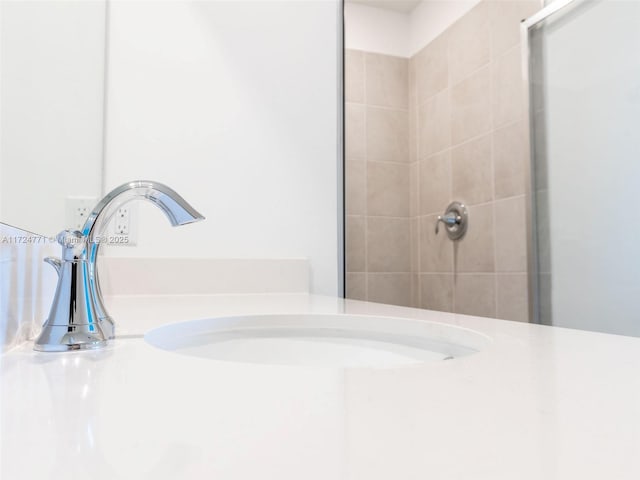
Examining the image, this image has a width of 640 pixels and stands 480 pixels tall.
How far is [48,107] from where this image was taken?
792mm

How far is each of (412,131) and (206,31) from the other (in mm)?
1165

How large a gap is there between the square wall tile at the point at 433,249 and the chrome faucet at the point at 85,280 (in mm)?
1631

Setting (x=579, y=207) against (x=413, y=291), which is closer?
(x=579, y=207)

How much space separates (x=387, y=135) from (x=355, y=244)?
1.77 feet

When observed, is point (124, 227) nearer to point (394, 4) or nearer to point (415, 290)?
point (415, 290)

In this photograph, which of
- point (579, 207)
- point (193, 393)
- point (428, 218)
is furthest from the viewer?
point (428, 218)

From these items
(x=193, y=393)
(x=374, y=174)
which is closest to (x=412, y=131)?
(x=374, y=174)

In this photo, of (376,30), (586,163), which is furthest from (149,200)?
(376,30)

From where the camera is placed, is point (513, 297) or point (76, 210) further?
point (513, 297)

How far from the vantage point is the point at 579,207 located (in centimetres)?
144

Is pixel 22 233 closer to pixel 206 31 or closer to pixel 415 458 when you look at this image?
pixel 415 458

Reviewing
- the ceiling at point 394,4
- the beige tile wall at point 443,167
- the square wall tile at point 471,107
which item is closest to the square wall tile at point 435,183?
the beige tile wall at point 443,167

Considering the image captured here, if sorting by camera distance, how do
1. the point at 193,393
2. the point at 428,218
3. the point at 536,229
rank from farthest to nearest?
1. the point at 428,218
2. the point at 536,229
3. the point at 193,393

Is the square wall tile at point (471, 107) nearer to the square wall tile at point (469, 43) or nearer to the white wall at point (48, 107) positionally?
the square wall tile at point (469, 43)
